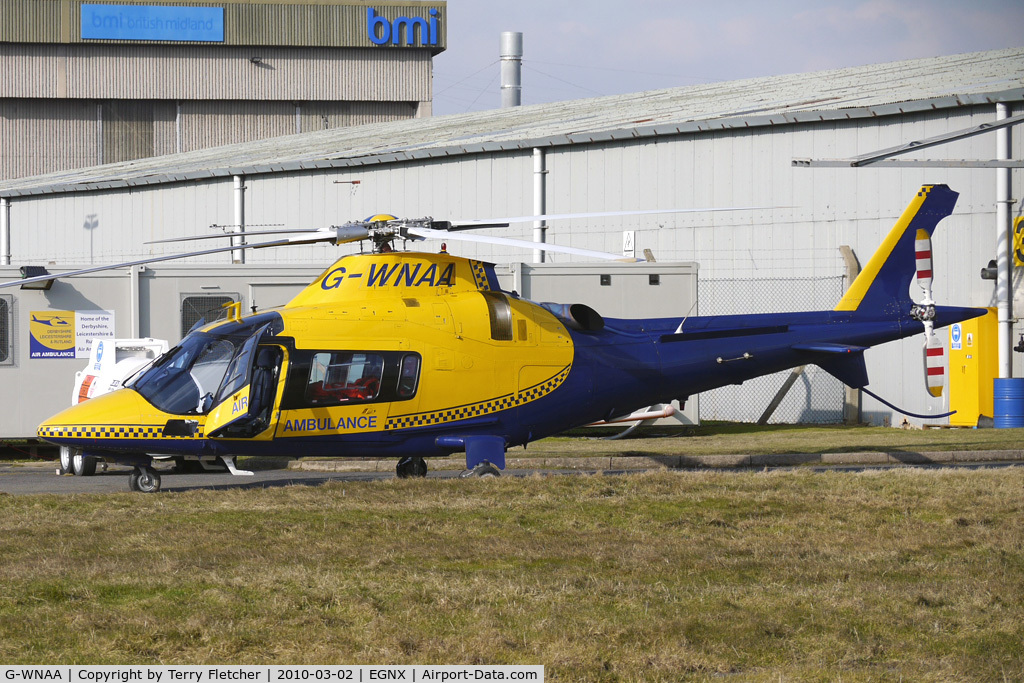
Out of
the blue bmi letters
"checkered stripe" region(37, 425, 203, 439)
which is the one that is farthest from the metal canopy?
the blue bmi letters

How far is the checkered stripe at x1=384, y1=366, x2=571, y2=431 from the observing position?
43.6 feet

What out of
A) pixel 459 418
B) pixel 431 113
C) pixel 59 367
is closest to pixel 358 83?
pixel 431 113

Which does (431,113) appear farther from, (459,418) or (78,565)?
(78,565)

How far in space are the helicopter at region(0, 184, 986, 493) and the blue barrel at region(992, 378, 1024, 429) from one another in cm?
690

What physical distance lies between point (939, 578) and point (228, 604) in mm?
4560

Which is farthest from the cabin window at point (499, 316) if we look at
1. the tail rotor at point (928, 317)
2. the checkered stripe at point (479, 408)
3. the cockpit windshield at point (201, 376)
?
the tail rotor at point (928, 317)

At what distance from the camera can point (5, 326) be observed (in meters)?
19.2

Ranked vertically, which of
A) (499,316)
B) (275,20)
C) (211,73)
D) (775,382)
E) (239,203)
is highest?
(275,20)

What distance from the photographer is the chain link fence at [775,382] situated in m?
24.3

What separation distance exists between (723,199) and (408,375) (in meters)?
13.6

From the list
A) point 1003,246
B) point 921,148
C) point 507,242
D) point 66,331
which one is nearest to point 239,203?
point 66,331

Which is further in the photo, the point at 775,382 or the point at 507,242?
the point at 775,382

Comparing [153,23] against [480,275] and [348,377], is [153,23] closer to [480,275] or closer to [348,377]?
[480,275]

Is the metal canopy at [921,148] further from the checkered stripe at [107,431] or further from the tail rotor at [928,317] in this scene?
the checkered stripe at [107,431]
